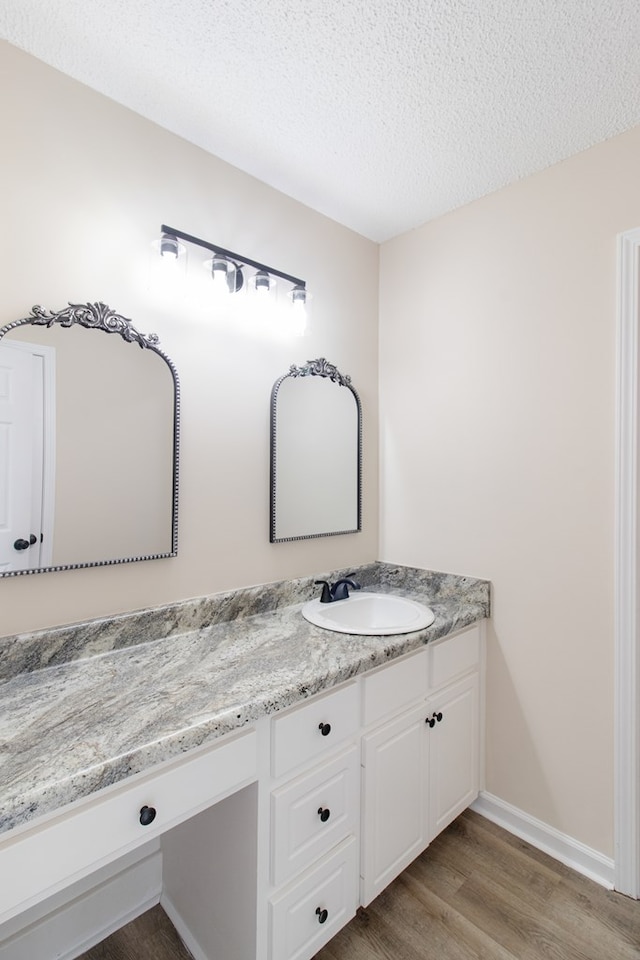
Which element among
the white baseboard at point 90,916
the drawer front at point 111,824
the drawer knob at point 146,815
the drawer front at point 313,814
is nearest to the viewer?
the drawer front at point 111,824

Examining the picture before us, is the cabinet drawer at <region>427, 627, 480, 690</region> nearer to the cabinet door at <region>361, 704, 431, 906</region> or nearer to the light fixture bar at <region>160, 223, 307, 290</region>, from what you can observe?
the cabinet door at <region>361, 704, 431, 906</region>

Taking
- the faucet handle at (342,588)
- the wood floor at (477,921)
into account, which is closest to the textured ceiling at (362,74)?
the faucet handle at (342,588)

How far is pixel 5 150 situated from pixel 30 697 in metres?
1.38

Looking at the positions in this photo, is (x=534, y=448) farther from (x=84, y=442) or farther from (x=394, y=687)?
(x=84, y=442)

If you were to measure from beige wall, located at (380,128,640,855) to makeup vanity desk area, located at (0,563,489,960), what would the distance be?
0.82ft

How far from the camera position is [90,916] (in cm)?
130

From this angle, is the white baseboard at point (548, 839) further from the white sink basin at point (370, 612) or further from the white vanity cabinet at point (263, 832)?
the white sink basin at point (370, 612)

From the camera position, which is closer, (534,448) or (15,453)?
(15,453)

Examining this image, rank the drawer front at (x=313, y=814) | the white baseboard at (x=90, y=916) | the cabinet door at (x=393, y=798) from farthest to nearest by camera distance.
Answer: the cabinet door at (x=393, y=798) → the white baseboard at (x=90, y=916) → the drawer front at (x=313, y=814)

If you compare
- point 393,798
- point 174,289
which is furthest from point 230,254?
→ point 393,798

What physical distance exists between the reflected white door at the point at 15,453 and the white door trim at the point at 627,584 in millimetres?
1760

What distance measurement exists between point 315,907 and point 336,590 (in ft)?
3.00

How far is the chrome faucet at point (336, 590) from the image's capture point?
175 centimetres

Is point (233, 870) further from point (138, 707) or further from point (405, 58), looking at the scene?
point (405, 58)
